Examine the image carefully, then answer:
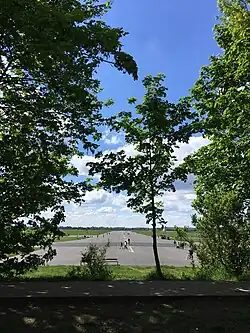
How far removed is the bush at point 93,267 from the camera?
12.6 metres

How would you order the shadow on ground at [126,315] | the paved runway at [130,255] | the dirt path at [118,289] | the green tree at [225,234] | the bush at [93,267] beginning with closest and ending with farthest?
the shadow on ground at [126,315], the dirt path at [118,289], the bush at [93,267], the green tree at [225,234], the paved runway at [130,255]

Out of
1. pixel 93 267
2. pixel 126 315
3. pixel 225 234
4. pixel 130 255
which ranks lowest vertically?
pixel 126 315

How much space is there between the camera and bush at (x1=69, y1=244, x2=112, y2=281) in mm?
12569

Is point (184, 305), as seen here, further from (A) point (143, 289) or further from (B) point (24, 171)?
(B) point (24, 171)

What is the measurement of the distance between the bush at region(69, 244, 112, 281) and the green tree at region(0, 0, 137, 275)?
2322 mm

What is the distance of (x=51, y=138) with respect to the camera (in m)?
9.81

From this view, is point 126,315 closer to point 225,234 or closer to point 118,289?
point 118,289

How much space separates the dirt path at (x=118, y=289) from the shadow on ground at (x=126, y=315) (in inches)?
15.2

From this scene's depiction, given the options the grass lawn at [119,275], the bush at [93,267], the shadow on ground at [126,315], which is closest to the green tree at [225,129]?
the grass lawn at [119,275]

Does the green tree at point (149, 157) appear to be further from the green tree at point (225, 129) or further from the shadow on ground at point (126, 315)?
the shadow on ground at point (126, 315)

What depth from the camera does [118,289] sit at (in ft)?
31.8

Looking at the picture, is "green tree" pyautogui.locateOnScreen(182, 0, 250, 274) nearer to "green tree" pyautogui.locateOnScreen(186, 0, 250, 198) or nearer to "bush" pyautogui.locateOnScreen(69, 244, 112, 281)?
"green tree" pyautogui.locateOnScreen(186, 0, 250, 198)

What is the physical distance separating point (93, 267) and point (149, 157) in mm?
4378

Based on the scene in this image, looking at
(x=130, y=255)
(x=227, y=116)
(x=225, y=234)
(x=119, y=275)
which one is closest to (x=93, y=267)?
(x=119, y=275)
